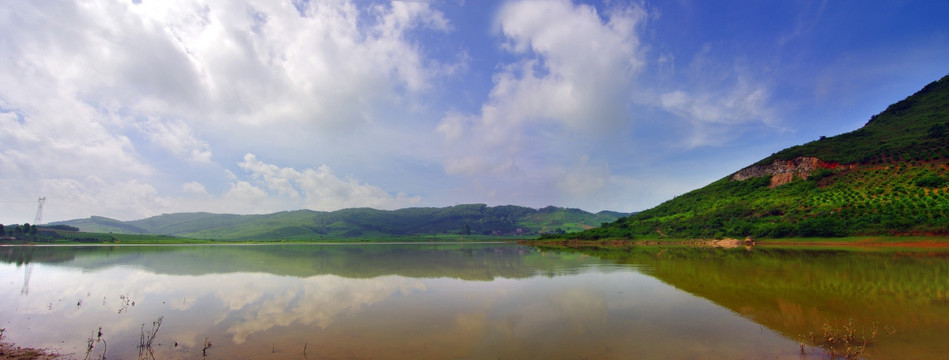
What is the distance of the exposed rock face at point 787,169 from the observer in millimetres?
69369

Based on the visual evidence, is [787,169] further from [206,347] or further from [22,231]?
[22,231]

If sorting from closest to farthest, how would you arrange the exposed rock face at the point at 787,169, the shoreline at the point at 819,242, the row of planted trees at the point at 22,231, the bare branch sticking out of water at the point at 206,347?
the bare branch sticking out of water at the point at 206,347
the shoreline at the point at 819,242
the exposed rock face at the point at 787,169
the row of planted trees at the point at 22,231

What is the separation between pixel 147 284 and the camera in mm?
21891

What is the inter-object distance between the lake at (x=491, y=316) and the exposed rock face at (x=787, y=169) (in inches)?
2323

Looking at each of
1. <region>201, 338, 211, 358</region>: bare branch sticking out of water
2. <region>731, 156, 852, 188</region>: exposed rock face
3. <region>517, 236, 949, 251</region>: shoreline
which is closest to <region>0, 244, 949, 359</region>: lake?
<region>201, 338, 211, 358</region>: bare branch sticking out of water

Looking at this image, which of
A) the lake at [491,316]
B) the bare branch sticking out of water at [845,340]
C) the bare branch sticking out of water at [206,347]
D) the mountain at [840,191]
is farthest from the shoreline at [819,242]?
the bare branch sticking out of water at [206,347]

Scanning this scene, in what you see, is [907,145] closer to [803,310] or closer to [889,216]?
[889,216]

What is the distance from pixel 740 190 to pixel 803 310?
81493mm

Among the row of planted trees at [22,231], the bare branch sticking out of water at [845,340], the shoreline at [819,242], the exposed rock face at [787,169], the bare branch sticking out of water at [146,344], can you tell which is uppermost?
the exposed rock face at [787,169]

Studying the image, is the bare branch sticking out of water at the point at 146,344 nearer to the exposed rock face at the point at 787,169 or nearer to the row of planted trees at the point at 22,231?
the exposed rock face at the point at 787,169

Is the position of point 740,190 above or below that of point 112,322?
above

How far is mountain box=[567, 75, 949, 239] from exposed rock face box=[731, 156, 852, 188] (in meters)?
0.19

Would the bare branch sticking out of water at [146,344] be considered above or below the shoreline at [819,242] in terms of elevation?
below

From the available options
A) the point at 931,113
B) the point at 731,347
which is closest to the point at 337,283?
the point at 731,347
